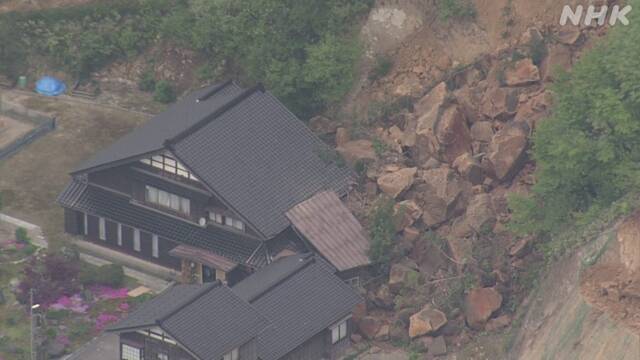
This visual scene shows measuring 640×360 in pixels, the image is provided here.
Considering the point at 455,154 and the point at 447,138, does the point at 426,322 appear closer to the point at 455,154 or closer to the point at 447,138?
the point at 455,154

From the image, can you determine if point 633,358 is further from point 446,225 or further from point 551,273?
point 446,225

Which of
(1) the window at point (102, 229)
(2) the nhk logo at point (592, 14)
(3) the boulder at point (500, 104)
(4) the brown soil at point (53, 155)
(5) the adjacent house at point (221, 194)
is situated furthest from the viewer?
(4) the brown soil at point (53, 155)

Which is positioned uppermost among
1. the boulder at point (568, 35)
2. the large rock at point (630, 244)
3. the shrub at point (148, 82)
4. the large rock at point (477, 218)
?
the shrub at point (148, 82)

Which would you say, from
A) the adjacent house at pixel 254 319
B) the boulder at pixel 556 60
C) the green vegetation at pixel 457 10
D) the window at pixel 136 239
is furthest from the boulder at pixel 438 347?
the green vegetation at pixel 457 10

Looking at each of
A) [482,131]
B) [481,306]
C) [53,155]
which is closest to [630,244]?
[481,306]

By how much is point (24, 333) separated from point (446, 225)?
2751cm

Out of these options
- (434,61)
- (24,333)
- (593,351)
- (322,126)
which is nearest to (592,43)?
(434,61)

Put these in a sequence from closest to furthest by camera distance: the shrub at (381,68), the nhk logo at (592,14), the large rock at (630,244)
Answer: the large rock at (630,244) → the nhk logo at (592,14) → the shrub at (381,68)

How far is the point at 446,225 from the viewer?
12444 centimetres

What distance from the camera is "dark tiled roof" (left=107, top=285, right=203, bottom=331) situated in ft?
376

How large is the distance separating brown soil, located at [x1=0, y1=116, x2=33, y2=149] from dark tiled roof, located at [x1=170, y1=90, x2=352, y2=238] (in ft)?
66.7

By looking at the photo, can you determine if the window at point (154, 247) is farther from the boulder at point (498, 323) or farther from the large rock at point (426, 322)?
the boulder at point (498, 323)

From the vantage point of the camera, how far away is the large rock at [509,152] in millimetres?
123500

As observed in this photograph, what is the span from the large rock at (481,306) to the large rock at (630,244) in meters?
12.2
